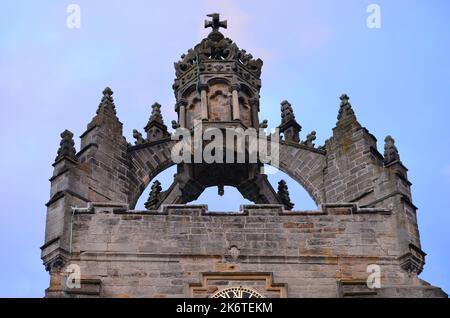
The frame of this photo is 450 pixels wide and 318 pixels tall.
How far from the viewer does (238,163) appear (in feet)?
123

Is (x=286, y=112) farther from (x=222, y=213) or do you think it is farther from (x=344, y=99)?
(x=222, y=213)

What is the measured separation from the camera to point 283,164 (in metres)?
38.2

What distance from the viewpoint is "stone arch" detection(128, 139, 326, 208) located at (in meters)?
37.0

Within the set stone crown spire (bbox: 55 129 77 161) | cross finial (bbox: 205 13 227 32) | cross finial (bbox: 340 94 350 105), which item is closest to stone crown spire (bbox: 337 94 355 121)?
cross finial (bbox: 340 94 350 105)

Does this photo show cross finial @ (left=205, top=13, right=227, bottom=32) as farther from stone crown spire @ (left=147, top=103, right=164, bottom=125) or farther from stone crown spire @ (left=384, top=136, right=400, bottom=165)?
stone crown spire @ (left=384, top=136, right=400, bottom=165)

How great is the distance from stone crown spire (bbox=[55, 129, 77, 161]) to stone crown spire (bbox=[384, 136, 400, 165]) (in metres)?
7.50

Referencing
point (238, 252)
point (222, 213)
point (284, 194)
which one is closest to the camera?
point (238, 252)

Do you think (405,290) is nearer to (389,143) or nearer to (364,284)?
(364,284)

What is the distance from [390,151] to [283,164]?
12.6 ft

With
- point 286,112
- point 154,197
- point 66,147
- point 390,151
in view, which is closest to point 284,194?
point 286,112

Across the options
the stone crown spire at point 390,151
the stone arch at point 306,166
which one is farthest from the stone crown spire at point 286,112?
the stone crown spire at point 390,151

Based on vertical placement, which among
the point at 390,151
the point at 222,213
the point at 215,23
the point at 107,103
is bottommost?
the point at 222,213
